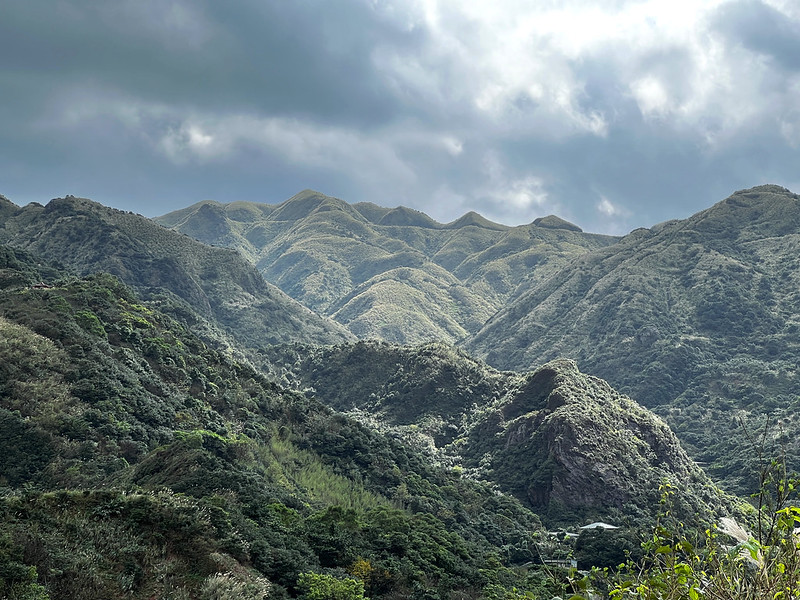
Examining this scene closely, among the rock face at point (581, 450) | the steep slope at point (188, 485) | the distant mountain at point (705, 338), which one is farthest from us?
the distant mountain at point (705, 338)

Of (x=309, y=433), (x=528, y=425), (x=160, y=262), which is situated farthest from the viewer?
(x=160, y=262)

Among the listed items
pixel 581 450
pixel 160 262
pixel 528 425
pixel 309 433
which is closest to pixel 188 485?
pixel 309 433

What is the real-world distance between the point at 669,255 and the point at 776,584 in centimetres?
20980

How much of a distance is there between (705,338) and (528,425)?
101186mm

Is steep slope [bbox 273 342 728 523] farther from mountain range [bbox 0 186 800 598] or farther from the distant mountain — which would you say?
the distant mountain

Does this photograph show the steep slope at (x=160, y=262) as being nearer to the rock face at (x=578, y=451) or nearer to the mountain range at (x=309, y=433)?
the mountain range at (x=309, y=433)

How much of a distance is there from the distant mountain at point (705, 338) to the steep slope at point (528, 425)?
26659 mm

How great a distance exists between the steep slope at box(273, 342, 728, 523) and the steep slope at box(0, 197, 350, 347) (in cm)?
4459

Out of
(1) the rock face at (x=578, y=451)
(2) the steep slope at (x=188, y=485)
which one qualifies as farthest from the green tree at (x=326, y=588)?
(1) the rock face at (x=578, y=451)

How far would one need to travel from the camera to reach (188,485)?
30.0 meters

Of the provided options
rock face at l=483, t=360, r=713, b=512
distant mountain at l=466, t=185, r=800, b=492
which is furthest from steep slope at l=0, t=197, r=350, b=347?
rock face at l=483, t=360, r=713, b=512

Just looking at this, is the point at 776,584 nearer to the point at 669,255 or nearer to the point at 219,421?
the point at 219,421

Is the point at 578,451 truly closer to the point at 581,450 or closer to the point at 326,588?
the point at 581,450

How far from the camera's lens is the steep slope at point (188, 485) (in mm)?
17203
